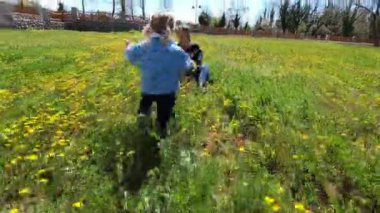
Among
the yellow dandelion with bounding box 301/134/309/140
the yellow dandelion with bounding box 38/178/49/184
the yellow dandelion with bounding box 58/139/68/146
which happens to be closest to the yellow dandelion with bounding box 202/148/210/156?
the yellow dandelion with bounding box 301/134/309/140

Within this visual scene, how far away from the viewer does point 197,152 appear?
5.82m

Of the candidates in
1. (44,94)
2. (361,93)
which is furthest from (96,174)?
(361,93)

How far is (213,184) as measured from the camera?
4.88 metres

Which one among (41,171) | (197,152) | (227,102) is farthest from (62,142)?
(227,102)

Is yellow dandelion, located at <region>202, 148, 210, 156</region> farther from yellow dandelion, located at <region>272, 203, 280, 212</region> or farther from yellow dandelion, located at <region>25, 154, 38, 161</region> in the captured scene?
yellow dandelion, located at <region>25, 154, 38, 161</region>

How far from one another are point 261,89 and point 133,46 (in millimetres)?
3467

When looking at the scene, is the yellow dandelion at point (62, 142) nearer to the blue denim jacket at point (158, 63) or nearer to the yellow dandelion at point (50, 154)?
the yellow dandelion at point (50, 154)

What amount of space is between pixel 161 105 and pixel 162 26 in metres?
0.90

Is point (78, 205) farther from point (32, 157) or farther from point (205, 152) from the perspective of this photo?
point (205, 152)

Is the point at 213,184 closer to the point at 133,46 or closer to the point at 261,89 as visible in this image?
the point at 133,46

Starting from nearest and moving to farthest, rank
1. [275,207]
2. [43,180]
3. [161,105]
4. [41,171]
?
[275,207]
[43,180]
[41,171]
[161,105]

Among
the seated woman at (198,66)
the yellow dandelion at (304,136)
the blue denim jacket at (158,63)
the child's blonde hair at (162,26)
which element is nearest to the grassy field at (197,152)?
the yellow dandelion at (304,136)

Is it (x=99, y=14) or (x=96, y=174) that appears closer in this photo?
(x=96, y=174)

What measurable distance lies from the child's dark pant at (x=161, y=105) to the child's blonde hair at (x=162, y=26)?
64 centimetres
